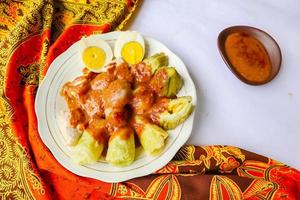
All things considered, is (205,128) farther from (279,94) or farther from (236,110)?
(279,94)

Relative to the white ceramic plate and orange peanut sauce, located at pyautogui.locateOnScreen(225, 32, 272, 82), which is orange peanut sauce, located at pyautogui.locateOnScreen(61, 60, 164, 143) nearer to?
the white ceramic plate

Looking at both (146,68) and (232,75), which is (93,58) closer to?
(146,68)

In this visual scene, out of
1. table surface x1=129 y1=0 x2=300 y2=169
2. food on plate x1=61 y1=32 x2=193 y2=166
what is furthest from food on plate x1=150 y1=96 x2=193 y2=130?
table surface x1=129 y1=0 x2=300 y2=169

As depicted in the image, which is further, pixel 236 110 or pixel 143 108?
pixel 236 110

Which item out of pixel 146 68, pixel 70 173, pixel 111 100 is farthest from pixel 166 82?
pixel 70 173

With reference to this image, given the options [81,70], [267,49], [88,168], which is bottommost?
[88,168]

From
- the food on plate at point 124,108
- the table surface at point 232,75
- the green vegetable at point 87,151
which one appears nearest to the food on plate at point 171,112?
the food on plate at point 124,108

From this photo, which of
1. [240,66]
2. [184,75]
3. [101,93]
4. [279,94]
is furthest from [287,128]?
[101,93]
